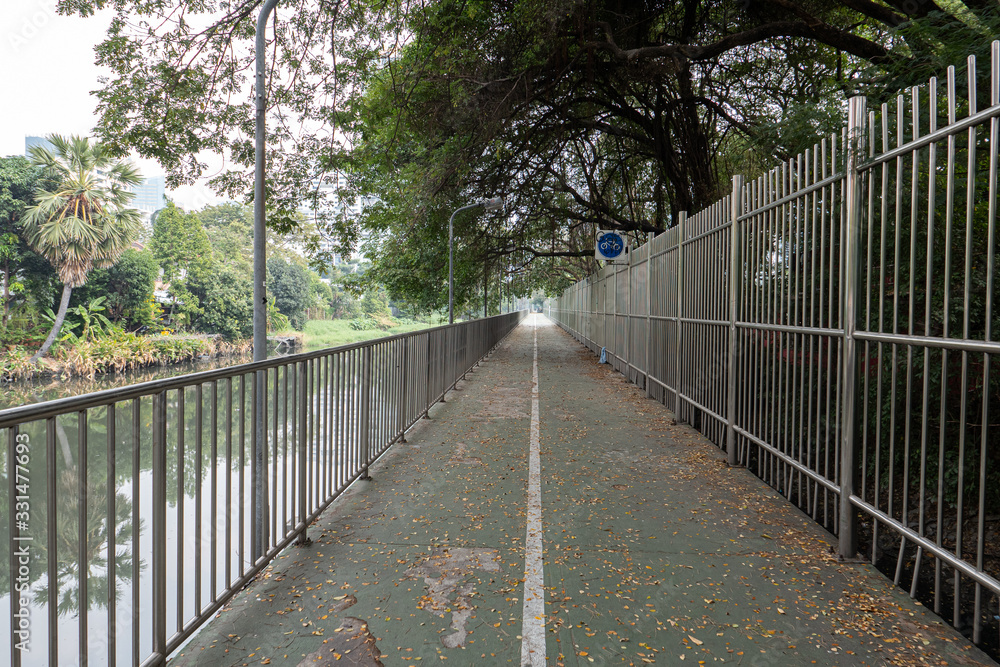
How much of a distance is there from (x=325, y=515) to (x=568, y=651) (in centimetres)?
274

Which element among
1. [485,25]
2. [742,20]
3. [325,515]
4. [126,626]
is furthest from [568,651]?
[742,20]

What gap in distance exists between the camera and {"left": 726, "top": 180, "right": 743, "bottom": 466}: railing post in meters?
6.21

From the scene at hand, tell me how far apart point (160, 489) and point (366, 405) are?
323 cm

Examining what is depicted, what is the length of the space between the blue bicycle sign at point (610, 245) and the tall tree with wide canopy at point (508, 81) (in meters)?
1.87

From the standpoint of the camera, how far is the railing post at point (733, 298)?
20.4ft

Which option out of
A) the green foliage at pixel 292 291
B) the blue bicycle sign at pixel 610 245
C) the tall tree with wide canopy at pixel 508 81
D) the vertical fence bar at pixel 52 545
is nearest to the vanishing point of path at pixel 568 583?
the vertical fence bar at pixel 52 545

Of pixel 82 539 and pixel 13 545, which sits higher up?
pixel 13 545

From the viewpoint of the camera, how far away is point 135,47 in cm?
682

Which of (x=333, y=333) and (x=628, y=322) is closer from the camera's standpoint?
(x=628, y=322)

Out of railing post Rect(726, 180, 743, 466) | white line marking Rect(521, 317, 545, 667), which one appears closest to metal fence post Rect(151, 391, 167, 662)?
white line marking Rect(521, 317, 545, 667)

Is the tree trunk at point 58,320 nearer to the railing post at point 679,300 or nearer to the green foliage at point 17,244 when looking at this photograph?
the green foliage at point 17,244

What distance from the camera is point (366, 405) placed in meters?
5.76

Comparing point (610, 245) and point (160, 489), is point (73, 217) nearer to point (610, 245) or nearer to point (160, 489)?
point (610, 245)

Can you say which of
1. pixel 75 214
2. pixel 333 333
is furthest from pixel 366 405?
pixel 333 333
